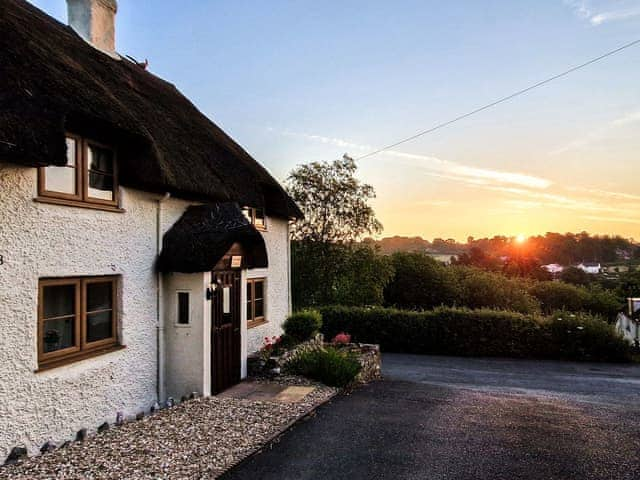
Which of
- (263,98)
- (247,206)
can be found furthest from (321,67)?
(247,206)

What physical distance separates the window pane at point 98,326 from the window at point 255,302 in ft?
15.2

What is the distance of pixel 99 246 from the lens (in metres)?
6.57

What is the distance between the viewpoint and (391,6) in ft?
39.4

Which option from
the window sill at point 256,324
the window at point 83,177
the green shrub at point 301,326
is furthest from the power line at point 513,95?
the window at point 83,177

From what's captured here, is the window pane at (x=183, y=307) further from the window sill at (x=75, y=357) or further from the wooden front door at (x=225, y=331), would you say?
the window sill at (x=75, y=357)

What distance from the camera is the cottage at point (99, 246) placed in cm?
520

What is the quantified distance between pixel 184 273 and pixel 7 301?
3009 millimetres

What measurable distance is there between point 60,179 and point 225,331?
406cm

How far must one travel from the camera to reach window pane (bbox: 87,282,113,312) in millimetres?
6621

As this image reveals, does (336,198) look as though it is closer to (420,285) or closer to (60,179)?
(420,285)

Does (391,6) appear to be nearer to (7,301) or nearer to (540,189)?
(7,301)

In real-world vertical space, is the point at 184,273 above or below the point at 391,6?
below

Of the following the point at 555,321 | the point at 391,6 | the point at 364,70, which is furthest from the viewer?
Answer: the point at 555,321

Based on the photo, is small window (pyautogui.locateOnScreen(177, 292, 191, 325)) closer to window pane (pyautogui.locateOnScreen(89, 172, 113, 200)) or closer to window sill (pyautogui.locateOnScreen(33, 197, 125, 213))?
window sill (pyautogui.locateOnScreen(33, 197, 125, 213))
